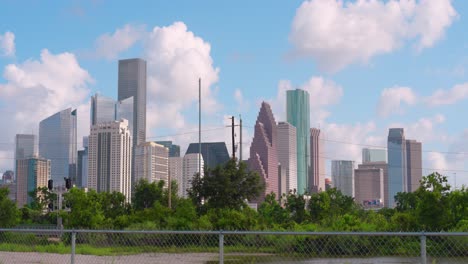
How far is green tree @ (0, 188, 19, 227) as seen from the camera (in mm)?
60250

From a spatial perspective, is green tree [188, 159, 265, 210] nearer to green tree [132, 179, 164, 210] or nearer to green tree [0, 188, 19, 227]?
green tree [0, 188, 19, 227]

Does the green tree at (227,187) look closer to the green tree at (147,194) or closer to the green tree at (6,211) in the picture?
the green tree at (6,211)

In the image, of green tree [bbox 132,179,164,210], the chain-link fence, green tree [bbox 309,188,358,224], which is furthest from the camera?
green tree [bbox 132,179,164,210]

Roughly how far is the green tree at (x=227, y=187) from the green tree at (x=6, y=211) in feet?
56.0

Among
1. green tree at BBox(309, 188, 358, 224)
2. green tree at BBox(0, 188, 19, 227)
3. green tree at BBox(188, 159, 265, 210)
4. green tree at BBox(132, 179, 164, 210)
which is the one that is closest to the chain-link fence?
green tree at BBox(188, 159, 265, 210)

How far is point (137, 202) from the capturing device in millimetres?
91188

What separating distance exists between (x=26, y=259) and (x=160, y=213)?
25.9 metres

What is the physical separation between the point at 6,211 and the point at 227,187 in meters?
20.9

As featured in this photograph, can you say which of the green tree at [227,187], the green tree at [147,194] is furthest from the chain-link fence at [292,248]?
the green tree at [147,194]

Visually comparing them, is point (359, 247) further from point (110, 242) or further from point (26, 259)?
point (26, 259)

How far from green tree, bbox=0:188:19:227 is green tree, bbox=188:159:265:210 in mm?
17060

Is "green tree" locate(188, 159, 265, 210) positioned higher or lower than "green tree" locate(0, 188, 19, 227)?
higher

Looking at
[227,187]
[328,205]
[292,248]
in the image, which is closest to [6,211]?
[227,187]

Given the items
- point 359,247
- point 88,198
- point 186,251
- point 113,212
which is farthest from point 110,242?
point 113,212
